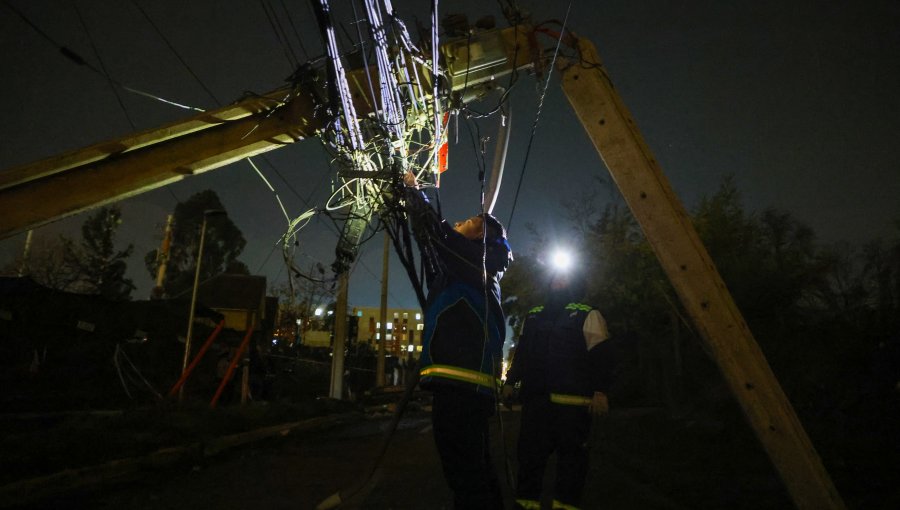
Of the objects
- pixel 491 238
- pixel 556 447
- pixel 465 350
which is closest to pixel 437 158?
pixel 491 238

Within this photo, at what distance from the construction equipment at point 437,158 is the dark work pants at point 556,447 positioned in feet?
3.83

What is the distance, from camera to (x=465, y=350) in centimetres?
273

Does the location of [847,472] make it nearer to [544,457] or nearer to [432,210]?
[544,457]

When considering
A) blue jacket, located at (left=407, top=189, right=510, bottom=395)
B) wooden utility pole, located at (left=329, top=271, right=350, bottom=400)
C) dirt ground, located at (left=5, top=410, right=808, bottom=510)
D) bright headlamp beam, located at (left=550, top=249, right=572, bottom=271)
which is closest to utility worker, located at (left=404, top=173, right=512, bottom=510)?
blue jacket, located at (left=407, top=189, right=510, bottom=395)

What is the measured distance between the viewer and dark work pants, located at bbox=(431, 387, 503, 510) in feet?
8.51

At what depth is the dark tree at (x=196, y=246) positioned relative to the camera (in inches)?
1631

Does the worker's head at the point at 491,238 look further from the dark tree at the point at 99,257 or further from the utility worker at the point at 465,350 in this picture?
the dark tree at the point at 99,257

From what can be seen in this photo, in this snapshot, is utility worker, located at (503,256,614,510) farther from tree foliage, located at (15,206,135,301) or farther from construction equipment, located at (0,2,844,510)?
tree foliage, located at (15,206,135,301)

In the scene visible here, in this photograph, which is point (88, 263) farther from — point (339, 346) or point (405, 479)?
point (405, 479)

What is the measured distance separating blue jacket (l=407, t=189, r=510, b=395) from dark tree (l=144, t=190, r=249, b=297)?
137ft

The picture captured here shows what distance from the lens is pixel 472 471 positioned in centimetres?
259

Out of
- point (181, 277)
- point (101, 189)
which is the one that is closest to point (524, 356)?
point (101, 189)

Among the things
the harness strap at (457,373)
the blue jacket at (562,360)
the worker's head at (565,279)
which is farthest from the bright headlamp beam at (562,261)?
the harness strap at (457,373)

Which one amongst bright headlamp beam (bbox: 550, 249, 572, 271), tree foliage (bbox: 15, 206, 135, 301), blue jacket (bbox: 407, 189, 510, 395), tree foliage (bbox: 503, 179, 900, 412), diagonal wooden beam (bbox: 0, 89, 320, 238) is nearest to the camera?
blue jacket (bbox: 407, 189, 510, 395)
